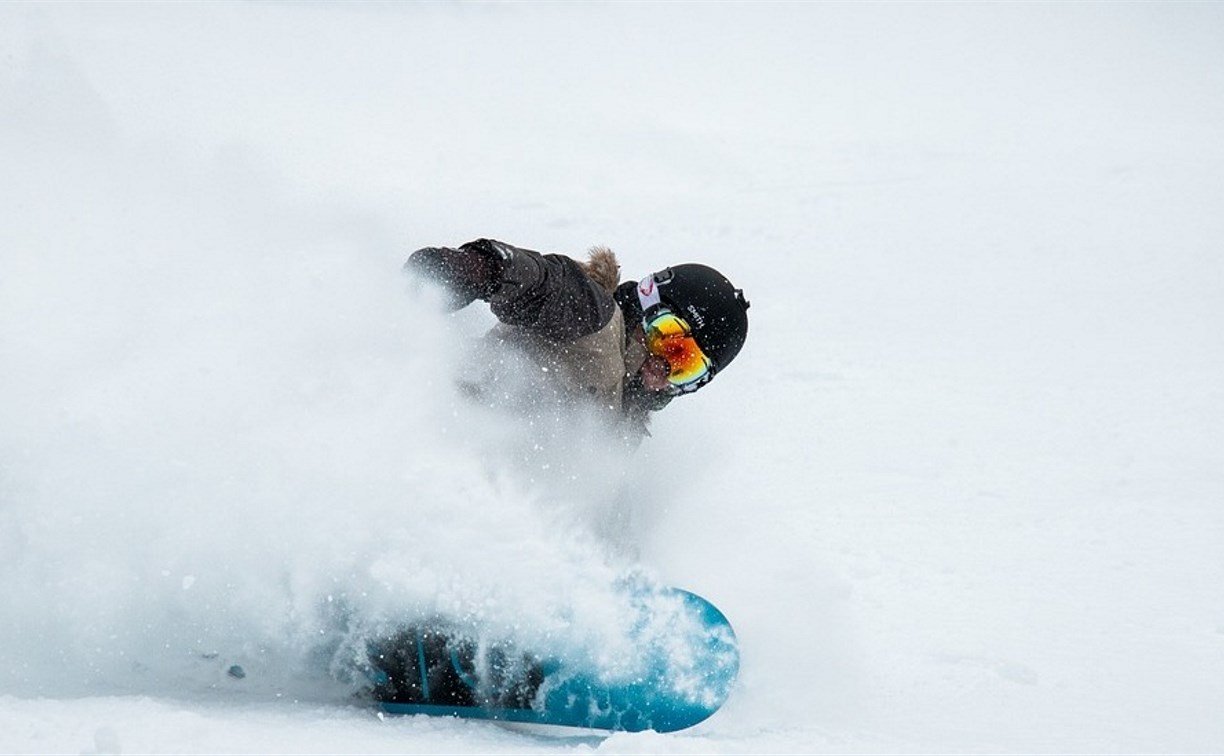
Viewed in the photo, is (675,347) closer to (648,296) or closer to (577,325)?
(648,296)

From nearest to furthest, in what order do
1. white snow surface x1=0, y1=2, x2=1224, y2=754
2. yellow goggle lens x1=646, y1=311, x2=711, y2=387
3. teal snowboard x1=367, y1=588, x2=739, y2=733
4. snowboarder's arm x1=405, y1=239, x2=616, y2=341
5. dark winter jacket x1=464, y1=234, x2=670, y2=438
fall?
white snow surface x1=0, y1=2, x2=1224, y2=754, teal snowboard x1=367, y1=588, x2=739, y2=733, snowboarder's arm x1=405, y1=239, x2=616, y2=341, dark winter jacket x1=464, y1=234, x2=670, y2=438, yellow goggle lens x1=646, y1=311, x2=711, y2=387

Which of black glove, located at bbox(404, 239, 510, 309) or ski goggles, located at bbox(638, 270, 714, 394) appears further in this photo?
ski goggles, located at bbox(638, 270, 714, 394)

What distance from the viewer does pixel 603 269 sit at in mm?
3678

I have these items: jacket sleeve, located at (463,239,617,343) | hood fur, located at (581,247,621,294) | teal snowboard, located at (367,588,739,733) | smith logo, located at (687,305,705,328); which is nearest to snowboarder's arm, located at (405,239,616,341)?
jacket sleeve, located at (463,239,617,343)

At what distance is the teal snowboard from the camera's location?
2.96 m

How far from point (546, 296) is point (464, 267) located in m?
0.31

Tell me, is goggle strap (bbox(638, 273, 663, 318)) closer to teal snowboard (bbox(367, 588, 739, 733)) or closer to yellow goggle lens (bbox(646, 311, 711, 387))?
yellow goggle lens (bbox(646, 311, 711, 387))

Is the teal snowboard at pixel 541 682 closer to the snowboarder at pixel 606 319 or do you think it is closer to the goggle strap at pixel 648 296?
the snowboarder at pixel 606 319

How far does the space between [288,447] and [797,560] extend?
2.11 m

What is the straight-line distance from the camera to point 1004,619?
13.3ft

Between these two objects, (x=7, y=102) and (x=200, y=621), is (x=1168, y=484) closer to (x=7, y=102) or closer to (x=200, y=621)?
(x=200, y=621)

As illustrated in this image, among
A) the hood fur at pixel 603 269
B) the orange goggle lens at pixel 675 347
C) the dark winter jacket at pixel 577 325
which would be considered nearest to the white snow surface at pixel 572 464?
the dark winter jacket at pixel 577 325

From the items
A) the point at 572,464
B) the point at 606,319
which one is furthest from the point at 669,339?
the point at 572,464

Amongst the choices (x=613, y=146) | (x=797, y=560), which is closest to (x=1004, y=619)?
(x=797, y=560)
